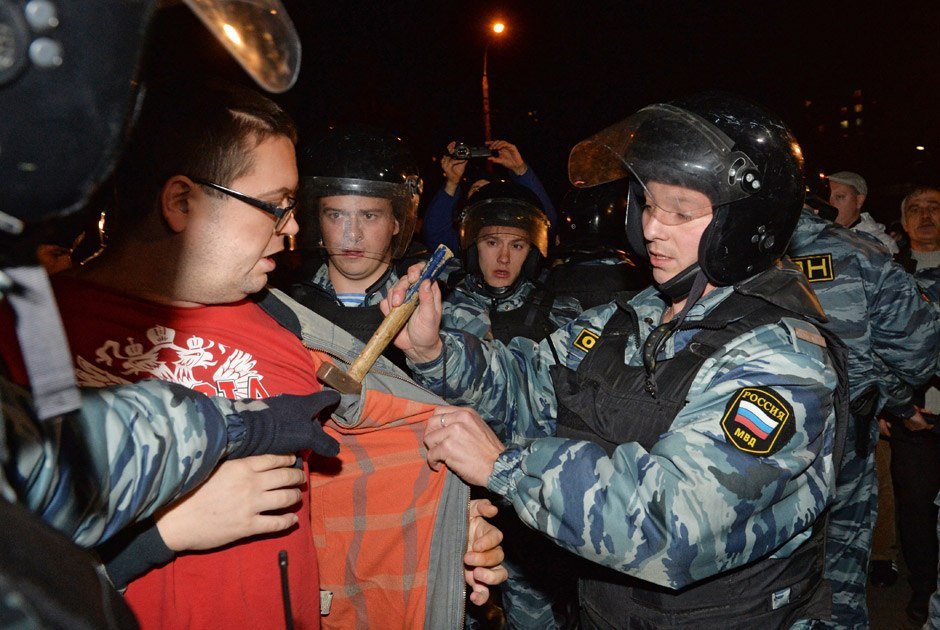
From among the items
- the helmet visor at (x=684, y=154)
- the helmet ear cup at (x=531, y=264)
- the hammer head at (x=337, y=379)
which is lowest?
the helmet ear cup at (x=531, y=264)

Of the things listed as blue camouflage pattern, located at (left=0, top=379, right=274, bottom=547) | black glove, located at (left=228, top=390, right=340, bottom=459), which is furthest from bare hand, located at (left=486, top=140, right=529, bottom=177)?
blue camouflage pattern, located at (left=0, top=379, right=274, bottom=547)

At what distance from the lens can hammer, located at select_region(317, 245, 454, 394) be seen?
77.4 inches

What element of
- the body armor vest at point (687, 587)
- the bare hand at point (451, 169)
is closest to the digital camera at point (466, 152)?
the bare hand at point (451, 169)

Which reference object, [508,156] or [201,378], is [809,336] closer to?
[201,378]

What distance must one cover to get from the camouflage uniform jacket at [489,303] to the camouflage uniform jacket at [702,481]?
2139 mm

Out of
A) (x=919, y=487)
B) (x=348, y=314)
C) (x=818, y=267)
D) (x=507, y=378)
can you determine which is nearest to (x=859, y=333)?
(x=818, y=267)

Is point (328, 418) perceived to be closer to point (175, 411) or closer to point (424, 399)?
point (424, 399)

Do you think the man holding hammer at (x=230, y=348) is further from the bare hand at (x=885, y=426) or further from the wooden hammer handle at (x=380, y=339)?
the bare hand at (x=885, y=426)

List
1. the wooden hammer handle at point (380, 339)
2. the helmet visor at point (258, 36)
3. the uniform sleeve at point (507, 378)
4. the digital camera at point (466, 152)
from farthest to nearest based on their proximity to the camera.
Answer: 1. the digital camera at point (466, 152)
2. the uniform sleeve at point (507, 378)
3. the wooden hammer handle at point (380, 339)
4. the helmet visor at point (258, 36)

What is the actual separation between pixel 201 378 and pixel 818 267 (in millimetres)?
3833

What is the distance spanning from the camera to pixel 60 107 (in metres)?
0.72

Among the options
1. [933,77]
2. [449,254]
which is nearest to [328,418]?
[449,254]

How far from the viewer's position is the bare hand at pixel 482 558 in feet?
7.09

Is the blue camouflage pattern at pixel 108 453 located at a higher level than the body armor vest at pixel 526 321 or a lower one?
higher
